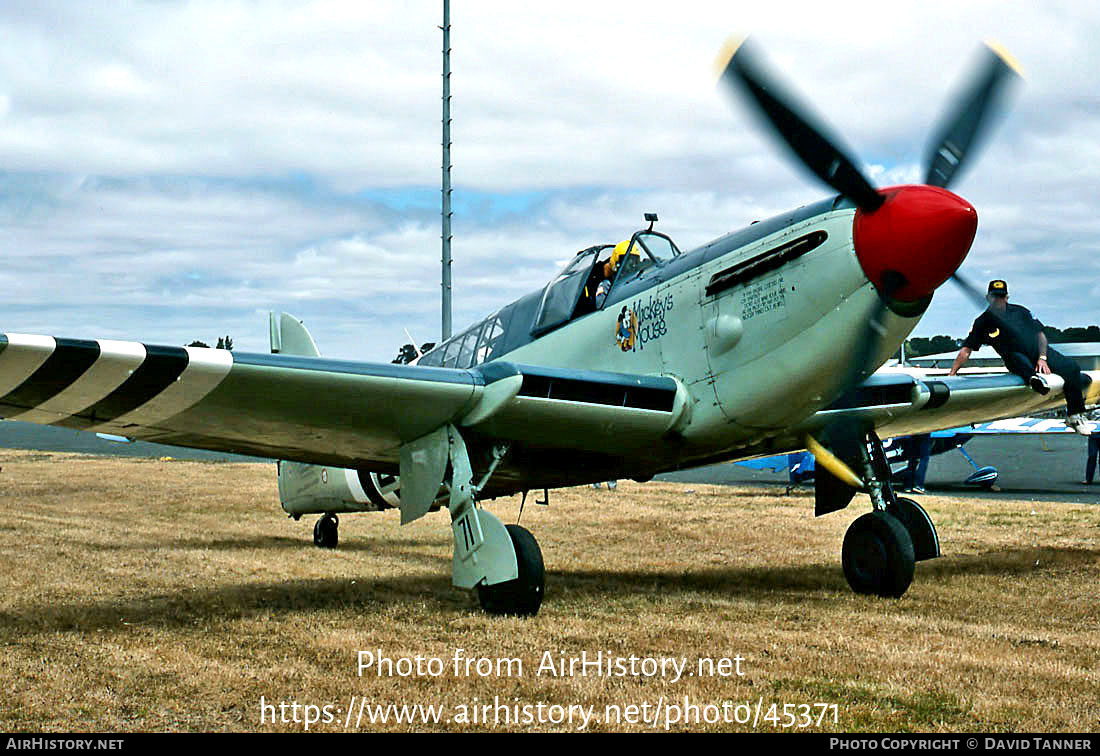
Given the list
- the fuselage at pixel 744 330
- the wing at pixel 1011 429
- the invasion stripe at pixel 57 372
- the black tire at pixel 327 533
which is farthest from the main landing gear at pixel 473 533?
the wing at pixel 1011 429

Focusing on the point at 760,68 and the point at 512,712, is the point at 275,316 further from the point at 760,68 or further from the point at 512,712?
the point at 512,712

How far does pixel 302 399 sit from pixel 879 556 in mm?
4400

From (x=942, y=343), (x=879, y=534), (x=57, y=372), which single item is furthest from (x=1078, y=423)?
(x=942, y=343)

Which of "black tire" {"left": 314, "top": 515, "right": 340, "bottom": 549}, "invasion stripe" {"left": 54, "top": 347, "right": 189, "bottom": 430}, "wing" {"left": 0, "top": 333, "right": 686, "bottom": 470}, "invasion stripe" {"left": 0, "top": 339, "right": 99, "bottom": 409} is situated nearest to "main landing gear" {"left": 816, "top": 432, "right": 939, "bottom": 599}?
"wing" {"left": 0, "top": 333, "right": 686, "bottom": 470}

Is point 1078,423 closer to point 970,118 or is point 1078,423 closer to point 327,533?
point 970,118

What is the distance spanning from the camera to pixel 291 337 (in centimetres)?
1048

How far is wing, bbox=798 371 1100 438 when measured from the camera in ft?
26.7

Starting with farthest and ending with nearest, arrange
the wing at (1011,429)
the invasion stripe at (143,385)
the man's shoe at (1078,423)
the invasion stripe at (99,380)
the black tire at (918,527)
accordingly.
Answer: the wing at (1011,429), the man's shoe at (1078,423), the black tire at (918,527), the invasion stripe at (143,385), the invasion stripe at (99,380)

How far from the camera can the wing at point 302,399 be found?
19.2ft

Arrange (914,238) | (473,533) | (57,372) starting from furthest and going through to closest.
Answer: (473,533) < (914,238) < (57,372)

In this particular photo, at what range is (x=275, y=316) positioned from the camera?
10758mm

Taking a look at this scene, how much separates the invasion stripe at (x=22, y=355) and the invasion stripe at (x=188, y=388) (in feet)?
1.86

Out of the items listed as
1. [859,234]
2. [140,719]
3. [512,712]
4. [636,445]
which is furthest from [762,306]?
[140,719]

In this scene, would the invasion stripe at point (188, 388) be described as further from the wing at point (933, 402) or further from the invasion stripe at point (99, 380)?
the wing at point (933, 402)
